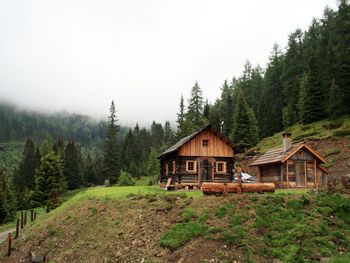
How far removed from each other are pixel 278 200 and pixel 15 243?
21634 millimetres

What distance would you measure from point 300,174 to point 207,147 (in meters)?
9.37

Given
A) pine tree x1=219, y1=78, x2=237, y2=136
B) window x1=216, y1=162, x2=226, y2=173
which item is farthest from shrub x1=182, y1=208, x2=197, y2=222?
pine tree x1=219, y1=78, x2=237, y2=136

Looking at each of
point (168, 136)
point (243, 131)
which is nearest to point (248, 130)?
point (243, 131)

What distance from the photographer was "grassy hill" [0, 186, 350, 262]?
53.3 ft

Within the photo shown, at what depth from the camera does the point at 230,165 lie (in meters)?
35.7

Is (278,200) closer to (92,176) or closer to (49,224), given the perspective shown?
(49,224)

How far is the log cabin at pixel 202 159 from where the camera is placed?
34.3 m

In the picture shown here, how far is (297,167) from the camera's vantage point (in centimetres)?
3033

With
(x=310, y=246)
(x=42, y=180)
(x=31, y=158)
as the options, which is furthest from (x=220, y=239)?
(x=31, y=158)

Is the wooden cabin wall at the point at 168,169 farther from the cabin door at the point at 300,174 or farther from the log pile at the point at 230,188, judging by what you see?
the log pile at the point at 230,188

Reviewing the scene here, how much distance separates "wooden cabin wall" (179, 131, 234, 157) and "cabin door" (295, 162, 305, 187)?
7.21 m

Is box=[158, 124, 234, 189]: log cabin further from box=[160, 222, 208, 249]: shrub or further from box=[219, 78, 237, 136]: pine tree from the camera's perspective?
box=[219, 78, 237, 136]: pine tree

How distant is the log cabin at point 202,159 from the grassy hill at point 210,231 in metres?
9.95

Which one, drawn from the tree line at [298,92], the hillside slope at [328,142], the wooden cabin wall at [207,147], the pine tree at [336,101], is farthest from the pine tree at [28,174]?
the pine tree at [336,101]
